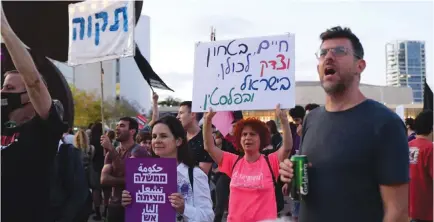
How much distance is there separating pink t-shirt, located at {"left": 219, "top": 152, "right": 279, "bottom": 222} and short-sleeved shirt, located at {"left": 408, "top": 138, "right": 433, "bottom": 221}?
5.75 feet

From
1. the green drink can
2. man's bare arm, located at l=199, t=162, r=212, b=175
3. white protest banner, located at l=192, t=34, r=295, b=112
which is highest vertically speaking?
white protest banner, located at l=192, t=34, r=295, b=112

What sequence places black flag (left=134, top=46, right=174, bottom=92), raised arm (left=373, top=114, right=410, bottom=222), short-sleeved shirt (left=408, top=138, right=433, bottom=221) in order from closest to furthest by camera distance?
raised arm (left=373, top=114, right=410, bottom=222) → short-sleeved shirt (left=408, top=138, right=433, bottom=221) → black flag (left=134, top=46, right=174, bottom=92)

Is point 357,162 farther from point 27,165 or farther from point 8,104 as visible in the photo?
point 8,104

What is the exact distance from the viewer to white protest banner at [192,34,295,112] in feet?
14.7

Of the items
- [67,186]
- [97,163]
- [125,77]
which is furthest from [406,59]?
[67,186]

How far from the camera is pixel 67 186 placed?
10.8 feet

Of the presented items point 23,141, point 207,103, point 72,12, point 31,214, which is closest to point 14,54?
point 23,141

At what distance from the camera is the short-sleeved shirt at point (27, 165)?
252 cm

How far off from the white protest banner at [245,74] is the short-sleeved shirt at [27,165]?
86.2 inches

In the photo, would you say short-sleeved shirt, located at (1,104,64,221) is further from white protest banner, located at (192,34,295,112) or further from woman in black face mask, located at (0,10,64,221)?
white protest banner, located at (192,34,295,112)

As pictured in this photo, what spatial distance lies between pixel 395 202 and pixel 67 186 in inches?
78.2

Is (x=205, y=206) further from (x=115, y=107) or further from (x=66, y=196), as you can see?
(x=115, y=107)

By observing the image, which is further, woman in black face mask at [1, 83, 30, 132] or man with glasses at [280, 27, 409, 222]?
woman in black face mask at [1, 83, 30, 132]

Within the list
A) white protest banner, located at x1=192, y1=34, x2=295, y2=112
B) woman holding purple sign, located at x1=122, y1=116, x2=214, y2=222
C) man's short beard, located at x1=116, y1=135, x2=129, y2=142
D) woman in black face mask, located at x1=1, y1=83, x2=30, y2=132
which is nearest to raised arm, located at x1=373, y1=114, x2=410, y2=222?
woman holding purple sign, located at x1=122, y1=116, x2=214, y2=222
